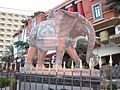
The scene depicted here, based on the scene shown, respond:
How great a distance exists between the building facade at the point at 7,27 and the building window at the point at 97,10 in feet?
124

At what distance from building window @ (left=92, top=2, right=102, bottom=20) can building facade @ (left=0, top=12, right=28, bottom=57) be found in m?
37.8

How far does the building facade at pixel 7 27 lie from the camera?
5125cm

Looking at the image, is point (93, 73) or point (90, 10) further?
point (90, 10)

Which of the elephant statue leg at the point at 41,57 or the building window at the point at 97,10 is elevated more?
the building window at the point at 97,10

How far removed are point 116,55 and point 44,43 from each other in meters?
13.1

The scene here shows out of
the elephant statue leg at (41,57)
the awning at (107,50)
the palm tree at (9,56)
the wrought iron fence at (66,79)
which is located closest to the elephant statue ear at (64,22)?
the elephant statue leg at (41,57)

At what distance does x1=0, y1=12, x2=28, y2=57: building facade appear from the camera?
51250mm

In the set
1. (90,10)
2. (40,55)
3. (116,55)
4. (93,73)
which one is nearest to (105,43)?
(116,55)

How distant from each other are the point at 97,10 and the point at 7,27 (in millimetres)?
39721

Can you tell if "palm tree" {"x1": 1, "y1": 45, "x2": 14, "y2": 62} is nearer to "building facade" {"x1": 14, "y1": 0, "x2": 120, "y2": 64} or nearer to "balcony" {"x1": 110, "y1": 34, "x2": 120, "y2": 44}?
"building facade" {"x1": 14, "y1": 0, "x2": 120, "y2": 64}

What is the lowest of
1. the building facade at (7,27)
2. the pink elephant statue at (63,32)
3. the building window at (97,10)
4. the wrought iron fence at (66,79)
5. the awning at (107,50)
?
the wrought iron fence at (66,79)

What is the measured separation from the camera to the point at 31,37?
5.81 m

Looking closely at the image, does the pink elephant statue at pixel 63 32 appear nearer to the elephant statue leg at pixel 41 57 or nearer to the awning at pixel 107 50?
the elephant statue leg at pixel 41 57

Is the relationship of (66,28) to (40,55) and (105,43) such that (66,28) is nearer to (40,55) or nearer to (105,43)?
(40,55)
